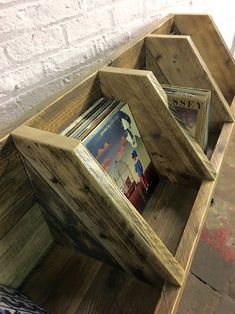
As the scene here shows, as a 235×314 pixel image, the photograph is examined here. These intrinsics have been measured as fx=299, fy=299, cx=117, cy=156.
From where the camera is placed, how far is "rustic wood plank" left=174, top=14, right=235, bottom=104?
3.86 feet

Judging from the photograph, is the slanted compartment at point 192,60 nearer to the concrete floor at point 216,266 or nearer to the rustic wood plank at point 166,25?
the rustic wood plank at point 166,25

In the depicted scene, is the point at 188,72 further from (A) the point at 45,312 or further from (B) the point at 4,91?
(A) the point at 45,312

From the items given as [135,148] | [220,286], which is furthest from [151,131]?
[220,286]

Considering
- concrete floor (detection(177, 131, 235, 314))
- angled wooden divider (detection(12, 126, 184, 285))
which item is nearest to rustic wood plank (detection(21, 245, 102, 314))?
angled wooden divider (detection(12, 126, 184, 285))

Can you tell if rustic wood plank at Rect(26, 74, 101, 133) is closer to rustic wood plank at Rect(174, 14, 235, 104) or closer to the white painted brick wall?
the white painted brick wall

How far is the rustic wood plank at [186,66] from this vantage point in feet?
3.18

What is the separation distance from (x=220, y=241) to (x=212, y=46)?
83 centimetres

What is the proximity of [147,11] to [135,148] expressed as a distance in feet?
2.01

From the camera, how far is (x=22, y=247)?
2.35 feet

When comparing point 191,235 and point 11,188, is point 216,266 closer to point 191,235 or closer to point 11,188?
point 191,235

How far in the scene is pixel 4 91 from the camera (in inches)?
29.2

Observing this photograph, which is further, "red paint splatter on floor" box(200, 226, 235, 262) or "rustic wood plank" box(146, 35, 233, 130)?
"red paint splatter on floor" box(200, 226, 235, 262)

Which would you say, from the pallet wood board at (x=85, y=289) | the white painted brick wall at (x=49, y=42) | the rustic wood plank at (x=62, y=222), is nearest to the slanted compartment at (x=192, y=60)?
the white painted brick wall at (x=49, y=42)

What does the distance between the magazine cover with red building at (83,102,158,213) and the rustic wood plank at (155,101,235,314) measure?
18 cm
